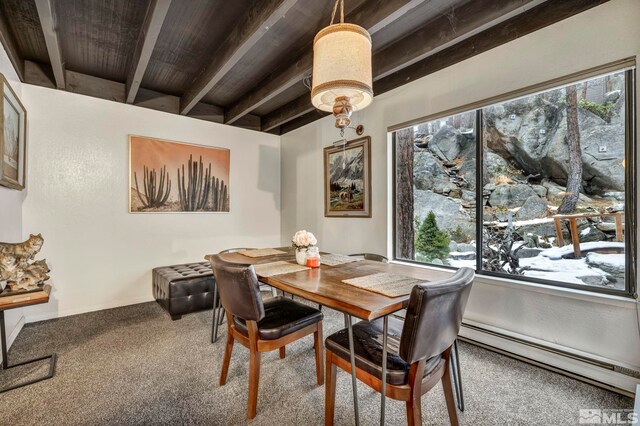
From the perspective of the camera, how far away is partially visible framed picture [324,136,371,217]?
11.1ft

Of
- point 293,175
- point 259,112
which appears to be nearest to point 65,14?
point 259,112

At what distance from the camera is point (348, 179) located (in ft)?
11.9

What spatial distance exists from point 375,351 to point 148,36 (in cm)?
278

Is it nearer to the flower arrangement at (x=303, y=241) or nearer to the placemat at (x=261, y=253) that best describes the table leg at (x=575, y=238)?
the flower arrangement at (x=303, y=241)

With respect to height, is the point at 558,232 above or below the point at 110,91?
below

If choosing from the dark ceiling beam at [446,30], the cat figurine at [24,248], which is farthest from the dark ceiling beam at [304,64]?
the cat figurine at [24,248]

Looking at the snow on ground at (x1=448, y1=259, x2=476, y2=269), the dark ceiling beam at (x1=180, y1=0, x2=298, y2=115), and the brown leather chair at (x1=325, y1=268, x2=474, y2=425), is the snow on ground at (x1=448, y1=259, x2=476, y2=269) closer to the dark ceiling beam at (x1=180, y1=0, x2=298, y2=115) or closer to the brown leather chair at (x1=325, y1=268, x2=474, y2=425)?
the brown leather chair at (x1=325, y1=268, x2=474, y2=425)

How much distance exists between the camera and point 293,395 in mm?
1819

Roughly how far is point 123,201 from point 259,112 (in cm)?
235

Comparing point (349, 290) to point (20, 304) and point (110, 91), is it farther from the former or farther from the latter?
point (110, 91)

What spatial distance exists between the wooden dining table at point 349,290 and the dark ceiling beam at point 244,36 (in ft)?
5.86

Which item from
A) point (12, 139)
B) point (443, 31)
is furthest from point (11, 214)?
point (443, 31)

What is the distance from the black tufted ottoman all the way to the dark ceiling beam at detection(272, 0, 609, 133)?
2957 millimetres

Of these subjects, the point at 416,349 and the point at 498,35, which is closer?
the point at 416,349
